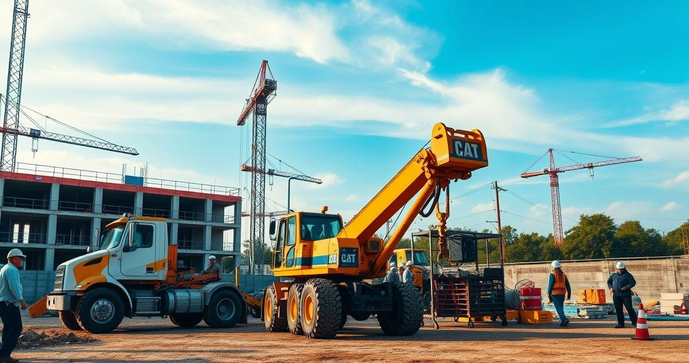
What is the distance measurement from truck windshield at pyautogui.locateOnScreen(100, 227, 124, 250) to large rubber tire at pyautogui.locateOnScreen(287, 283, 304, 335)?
5350mm

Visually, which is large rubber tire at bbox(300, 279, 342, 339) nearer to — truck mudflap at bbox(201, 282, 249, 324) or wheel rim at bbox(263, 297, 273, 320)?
wheel rim at bbox(263, 297, 273, 320)

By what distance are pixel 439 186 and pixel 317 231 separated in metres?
3.65

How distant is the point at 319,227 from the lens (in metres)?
14.4

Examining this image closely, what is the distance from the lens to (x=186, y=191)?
58250 mm

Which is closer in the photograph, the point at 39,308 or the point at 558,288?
the point at 558,288

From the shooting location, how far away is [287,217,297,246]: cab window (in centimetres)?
1439

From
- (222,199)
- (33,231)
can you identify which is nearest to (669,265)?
(222,199)

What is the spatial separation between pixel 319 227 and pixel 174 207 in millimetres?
45414

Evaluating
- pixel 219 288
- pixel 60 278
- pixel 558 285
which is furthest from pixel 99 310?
pixel 558 285

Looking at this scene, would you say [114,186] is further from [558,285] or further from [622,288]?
[622,288]

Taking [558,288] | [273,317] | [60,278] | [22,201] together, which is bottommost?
[273,317]

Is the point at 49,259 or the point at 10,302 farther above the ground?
the point at 49,259

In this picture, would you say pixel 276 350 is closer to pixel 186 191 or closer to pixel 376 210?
pixel 376 210

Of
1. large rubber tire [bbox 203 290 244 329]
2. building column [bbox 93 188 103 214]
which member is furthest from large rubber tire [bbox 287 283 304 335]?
building column [bbox 93 188 103 214]
